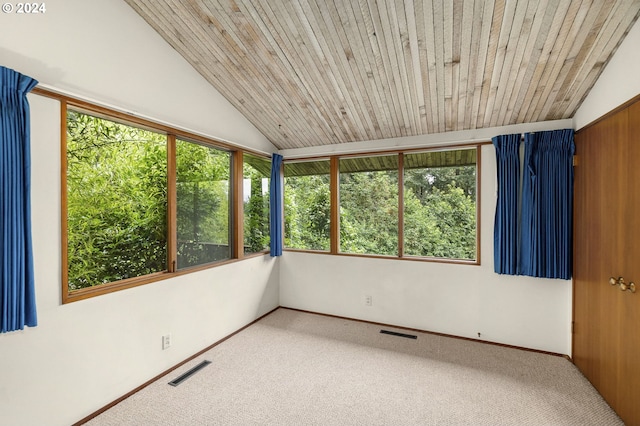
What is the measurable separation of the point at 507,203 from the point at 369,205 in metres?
1.53

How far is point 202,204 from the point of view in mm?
2979

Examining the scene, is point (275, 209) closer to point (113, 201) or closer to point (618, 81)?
point (113, 201)

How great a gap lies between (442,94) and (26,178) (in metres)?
3.14

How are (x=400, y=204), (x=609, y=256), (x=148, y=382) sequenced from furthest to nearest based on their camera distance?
(x=400, y=204) < (x=148, y=382) < (x=609, y=256)

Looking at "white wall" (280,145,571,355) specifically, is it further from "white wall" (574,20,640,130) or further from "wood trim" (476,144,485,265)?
"white wall" (574,20,640,130)

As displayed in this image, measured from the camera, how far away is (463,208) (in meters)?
3.30

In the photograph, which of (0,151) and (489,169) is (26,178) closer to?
(0,151)

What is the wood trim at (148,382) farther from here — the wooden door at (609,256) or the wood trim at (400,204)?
the wooden door at (609,256)

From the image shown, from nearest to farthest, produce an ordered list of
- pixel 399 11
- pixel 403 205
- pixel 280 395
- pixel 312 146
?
A: pixel 399 11, pixel 280 395, pixel 403 205, pixel 312 146

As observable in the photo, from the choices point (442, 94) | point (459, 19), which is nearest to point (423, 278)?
point (442, 94)

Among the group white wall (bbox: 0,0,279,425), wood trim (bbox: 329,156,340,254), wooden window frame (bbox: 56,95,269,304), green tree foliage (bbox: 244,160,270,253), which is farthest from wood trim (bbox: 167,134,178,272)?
wood trim (bbox: 329,156,340,254)

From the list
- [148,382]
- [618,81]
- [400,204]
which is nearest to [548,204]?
[618,81]

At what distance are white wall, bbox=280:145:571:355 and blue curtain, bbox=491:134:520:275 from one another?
0.13 m

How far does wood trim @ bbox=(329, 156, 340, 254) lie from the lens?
152 inches
